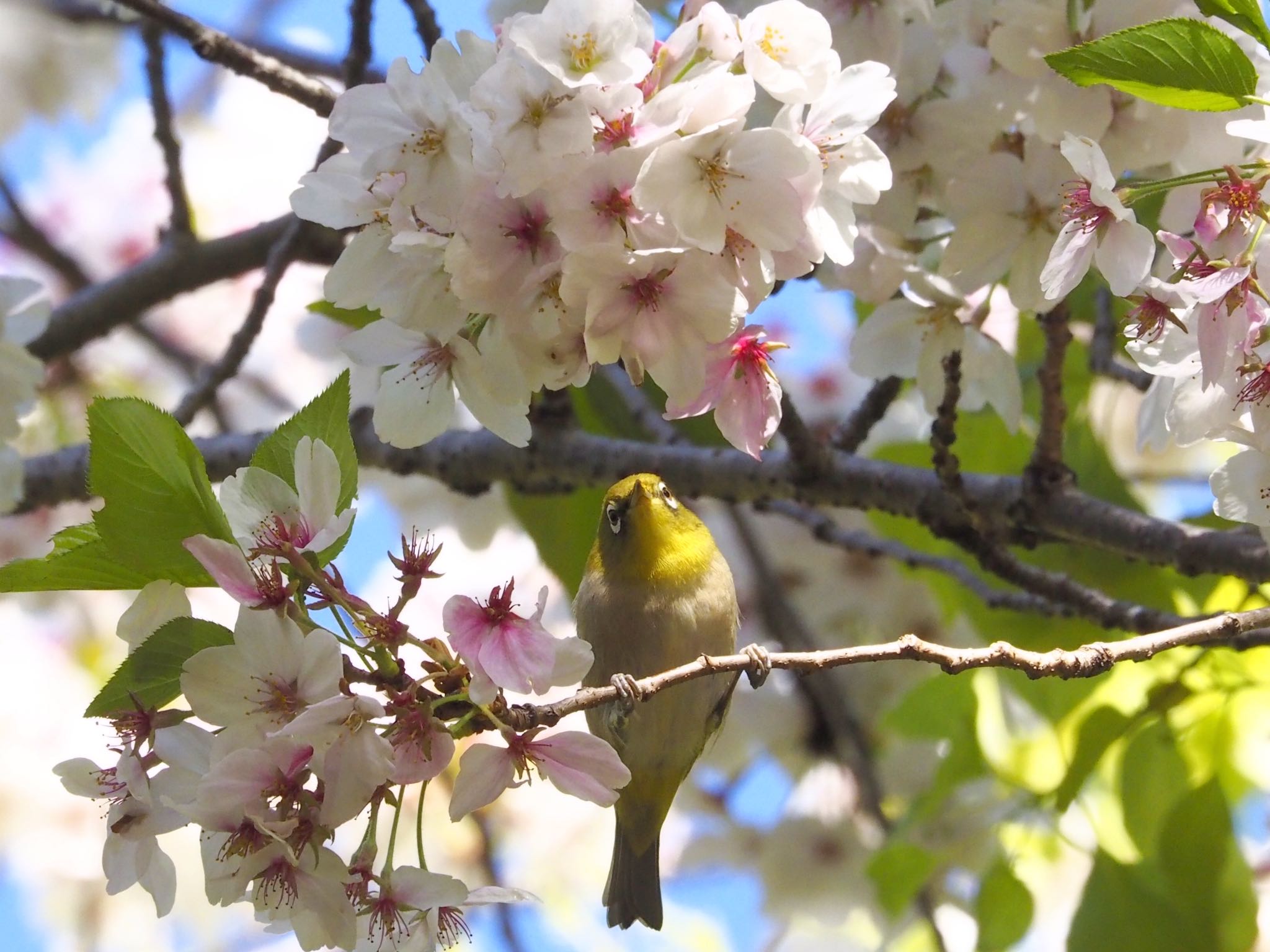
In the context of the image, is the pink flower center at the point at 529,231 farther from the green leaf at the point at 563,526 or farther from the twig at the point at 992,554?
the green leaf at the point at 563,526

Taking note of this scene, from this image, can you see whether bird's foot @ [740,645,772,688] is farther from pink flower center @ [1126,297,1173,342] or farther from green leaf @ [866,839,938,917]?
green leaf @ [866,839,938,917]

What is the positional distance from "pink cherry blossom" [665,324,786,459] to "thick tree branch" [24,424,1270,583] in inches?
28.8

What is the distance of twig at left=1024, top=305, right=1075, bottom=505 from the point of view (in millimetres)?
1727

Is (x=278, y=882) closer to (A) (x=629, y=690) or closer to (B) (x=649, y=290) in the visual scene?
(A) (x=629, y=690)

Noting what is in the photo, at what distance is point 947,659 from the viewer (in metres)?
1.07

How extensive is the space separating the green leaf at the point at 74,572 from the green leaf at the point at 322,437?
0.46 feet

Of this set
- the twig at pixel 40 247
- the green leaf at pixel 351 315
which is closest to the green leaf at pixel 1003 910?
the green leaf at pixel 351 315

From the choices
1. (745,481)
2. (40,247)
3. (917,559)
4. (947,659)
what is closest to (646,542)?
(745,481)

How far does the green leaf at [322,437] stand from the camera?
1136mm

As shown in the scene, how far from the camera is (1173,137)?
56.8 inches

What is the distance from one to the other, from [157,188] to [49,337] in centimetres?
170

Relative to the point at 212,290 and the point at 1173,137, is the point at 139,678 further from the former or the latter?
the point at 212,290

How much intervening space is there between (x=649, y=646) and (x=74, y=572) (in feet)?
3.56

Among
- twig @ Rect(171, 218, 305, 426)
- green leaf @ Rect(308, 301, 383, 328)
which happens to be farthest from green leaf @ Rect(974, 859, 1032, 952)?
twig @ Rect(171, 218, 305, 426)
